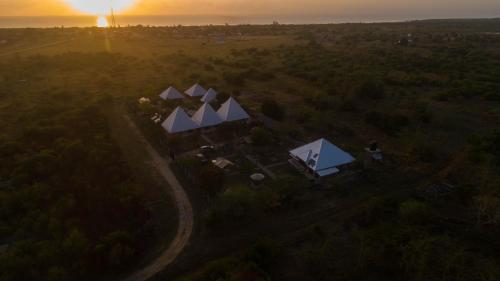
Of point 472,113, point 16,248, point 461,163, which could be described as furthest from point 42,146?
point 472,113

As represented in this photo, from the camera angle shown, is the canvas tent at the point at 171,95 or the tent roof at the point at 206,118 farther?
the canvas tent at the point at 171,95

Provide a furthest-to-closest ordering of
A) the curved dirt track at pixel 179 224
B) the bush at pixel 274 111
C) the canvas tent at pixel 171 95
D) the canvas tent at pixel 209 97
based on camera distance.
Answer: the canvas tent at pixel 171 95 < the canvas tent at pixel 209 97 < the bush at pixel 274 111 < the curved dirt track at pixel 179 224

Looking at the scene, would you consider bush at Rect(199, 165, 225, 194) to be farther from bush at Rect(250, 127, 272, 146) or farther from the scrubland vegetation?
bush at Rect(250, 127, 272, 146)

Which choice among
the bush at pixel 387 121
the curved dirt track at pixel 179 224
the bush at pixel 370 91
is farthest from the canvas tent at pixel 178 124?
the bush at pixel 370 91

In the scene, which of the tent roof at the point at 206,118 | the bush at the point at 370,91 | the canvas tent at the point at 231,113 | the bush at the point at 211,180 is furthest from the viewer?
the bush at the point at 370,91

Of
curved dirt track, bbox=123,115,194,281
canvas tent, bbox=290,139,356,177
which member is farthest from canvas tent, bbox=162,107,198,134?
canvas tent, bbox=290,139,356,177

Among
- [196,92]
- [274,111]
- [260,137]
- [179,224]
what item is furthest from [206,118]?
[179,224]

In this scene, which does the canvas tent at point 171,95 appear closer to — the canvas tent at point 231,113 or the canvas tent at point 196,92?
Answer: the canvas tent at point 196,92

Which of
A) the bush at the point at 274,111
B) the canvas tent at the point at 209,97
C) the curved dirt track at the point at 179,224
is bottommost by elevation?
the curved dirt track at the point at 179,224
